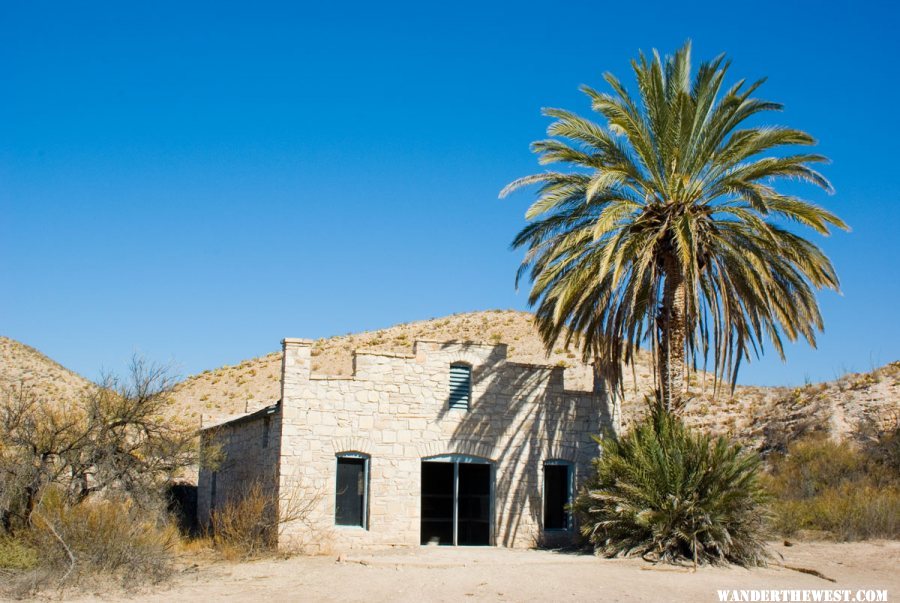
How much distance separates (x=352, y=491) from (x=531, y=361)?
2769cm

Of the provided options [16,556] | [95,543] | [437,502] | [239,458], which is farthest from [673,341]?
[16,556]

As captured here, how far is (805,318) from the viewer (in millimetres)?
18781

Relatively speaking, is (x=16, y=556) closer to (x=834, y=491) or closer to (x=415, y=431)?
(x=415, y=431)

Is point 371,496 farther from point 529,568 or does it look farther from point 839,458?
point 839,458

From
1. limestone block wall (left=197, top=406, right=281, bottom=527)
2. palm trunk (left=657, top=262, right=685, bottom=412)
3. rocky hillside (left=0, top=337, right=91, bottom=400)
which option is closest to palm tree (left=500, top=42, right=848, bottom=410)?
palm trunk (left=657, top=262, right=685, bottom=412)

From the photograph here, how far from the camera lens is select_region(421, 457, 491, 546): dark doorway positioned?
22.0 m

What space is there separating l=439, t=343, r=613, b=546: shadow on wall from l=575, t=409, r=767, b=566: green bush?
2890 mm

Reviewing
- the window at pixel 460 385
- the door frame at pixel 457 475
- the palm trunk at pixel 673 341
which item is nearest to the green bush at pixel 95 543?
the door frame at pixel 457 475

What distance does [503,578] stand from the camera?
1529cm

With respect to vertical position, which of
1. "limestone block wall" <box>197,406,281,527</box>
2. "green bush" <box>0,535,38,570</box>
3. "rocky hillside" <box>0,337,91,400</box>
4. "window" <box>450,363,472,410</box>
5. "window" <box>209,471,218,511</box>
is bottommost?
"green bush" <box>0,535,38,570</box>

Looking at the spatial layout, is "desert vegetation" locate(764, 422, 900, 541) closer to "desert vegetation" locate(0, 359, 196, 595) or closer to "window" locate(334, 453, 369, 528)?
"window" locate(334, 453, 369, 528)

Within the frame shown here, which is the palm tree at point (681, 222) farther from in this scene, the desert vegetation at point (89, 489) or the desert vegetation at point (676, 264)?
the desert vegetation at point (89, 489)

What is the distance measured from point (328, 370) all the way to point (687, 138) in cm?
3362

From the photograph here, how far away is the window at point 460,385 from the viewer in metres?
20.5
